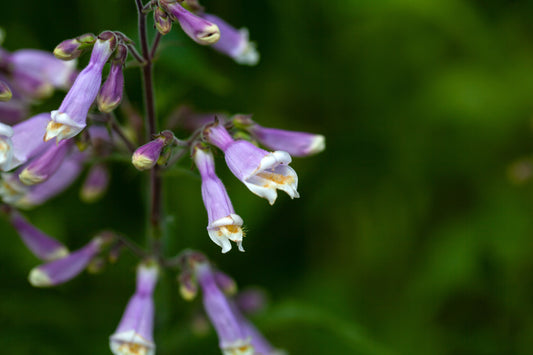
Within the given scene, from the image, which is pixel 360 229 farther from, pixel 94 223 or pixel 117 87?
pixel 117 87

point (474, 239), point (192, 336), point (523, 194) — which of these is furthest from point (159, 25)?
point (523, 194)

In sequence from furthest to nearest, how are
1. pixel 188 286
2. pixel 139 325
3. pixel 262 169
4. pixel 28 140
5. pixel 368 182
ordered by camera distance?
pixel 368 182
pixel 188 286
pixel 139 325
pixel 28 140
pixel 262 169

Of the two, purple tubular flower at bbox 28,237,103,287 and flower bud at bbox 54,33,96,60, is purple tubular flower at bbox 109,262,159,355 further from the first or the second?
flower bud at bbox 54,33,96,60

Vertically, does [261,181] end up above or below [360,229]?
below

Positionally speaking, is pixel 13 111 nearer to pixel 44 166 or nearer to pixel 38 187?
pixel 38 187

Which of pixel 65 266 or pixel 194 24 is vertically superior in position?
pixel 194 24

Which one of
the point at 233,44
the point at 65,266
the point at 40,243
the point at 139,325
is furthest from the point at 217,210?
the point at 40,243
